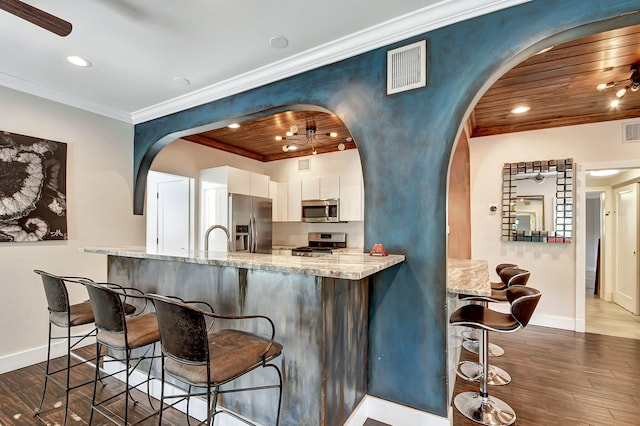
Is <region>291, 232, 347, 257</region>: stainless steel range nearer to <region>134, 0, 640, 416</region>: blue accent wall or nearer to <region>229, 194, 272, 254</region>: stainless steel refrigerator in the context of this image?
<region>229, 194, 272, 254</region>: stainless steel refrigerator

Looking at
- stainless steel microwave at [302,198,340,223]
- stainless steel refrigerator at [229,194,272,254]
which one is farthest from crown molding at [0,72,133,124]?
stainless steel microwave at [302,198,340,223]

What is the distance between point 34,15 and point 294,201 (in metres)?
4.13

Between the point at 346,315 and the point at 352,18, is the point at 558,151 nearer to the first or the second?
the point at 352,18

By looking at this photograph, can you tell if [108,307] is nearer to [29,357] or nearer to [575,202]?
[29,357]

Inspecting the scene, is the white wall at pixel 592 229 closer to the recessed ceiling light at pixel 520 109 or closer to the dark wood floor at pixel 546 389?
the dark wood floor at pixel 546 389

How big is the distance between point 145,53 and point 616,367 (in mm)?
5114

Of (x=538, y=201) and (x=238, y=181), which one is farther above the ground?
(x=238, y=181)

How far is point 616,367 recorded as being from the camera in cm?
286

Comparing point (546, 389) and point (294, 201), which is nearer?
point (546, 389)

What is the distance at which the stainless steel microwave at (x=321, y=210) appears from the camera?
4.97m

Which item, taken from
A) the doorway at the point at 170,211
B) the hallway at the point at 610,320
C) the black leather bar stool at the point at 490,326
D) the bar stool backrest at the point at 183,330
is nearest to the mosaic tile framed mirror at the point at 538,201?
the hallway at the point at 610,320

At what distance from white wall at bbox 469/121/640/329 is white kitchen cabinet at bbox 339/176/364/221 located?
1706 millimetres

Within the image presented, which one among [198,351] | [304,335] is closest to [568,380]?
[304,335]

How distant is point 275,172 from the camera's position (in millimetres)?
5965
